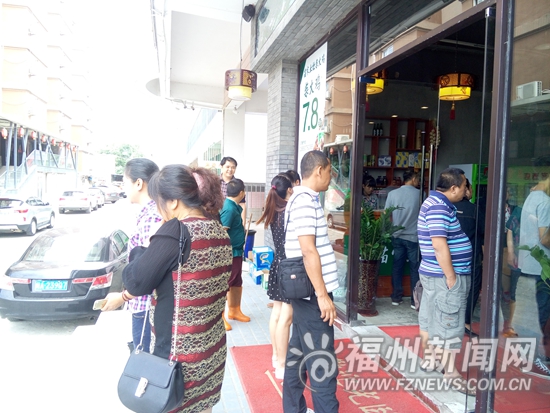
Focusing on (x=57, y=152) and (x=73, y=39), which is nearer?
(x=57, y=152)

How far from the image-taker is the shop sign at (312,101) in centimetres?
559

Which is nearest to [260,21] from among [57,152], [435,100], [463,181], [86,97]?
[435,100]

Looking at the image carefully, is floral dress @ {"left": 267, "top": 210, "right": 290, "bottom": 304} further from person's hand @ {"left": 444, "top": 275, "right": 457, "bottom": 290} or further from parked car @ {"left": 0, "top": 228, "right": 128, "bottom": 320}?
parked car @ {"left": 0, "top": 228, "right": 128, "bottom": 320}

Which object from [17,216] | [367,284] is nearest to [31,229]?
[17,216]

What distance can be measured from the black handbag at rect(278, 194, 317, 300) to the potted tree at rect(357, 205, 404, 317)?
2.61 metres

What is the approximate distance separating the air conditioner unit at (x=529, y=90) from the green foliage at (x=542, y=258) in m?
0.92

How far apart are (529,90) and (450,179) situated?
1.10 m

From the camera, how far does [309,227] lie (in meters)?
2.52

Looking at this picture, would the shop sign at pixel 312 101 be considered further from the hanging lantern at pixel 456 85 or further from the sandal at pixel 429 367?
the sandal at pixel 429 367

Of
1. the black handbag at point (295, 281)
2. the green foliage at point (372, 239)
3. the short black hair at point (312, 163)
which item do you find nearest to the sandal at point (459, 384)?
the black handbag at point (295, 281)

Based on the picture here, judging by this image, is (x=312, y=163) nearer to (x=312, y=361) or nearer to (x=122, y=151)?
(x=312, y=361)

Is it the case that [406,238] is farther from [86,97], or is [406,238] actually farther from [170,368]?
[86,97]

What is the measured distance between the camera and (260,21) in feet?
23.5

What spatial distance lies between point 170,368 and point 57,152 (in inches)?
1708
